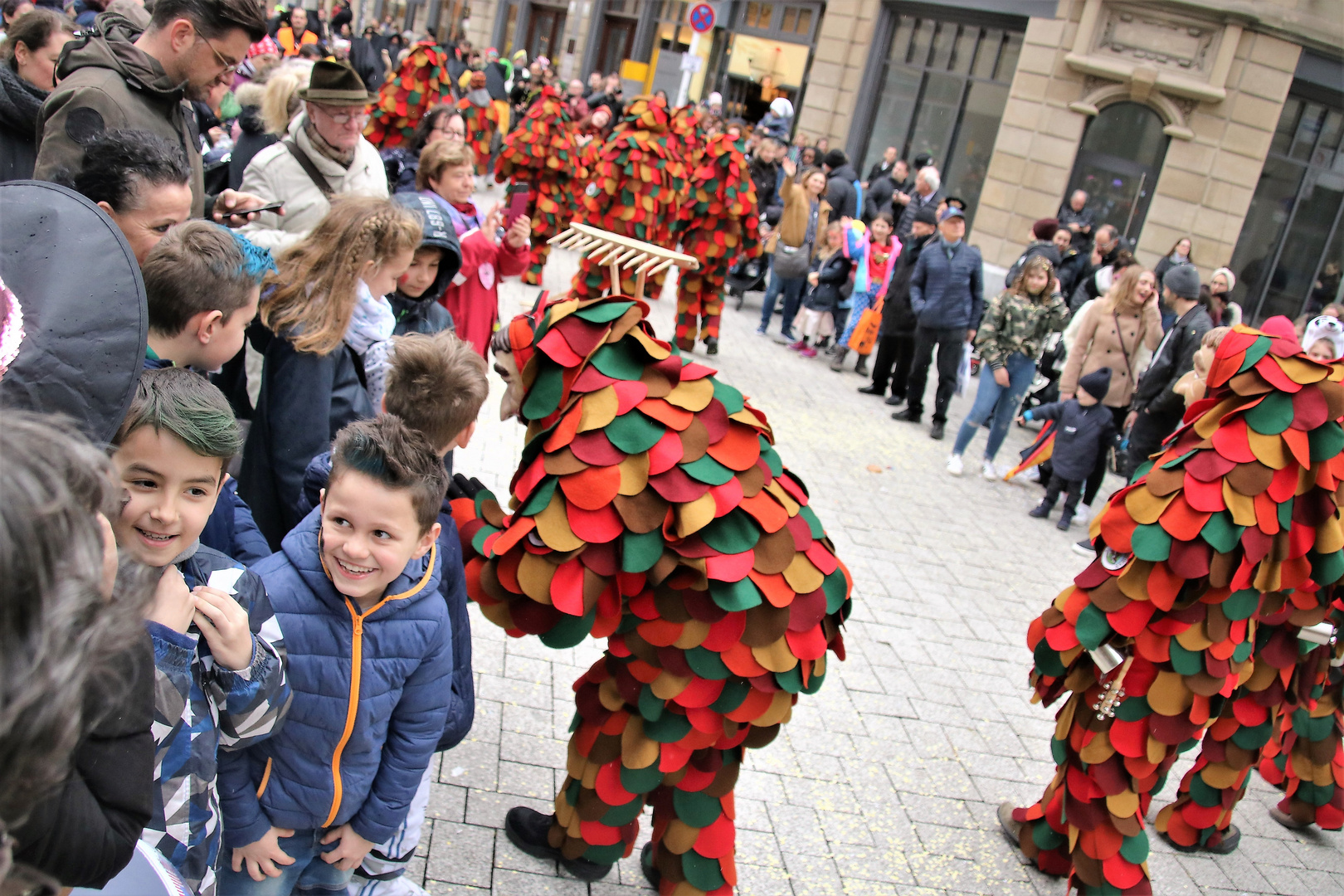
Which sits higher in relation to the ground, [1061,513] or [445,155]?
[445,155]

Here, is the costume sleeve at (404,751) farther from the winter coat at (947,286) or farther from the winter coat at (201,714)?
the winter coat at (947,286)

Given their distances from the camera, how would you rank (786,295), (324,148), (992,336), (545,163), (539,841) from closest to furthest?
(539,841) < (324,148) < (992,336) < (545,163) < (786,295)

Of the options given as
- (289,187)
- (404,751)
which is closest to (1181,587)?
(404,751)

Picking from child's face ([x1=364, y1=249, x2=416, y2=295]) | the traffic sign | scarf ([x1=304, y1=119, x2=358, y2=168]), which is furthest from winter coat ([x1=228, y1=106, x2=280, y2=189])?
the traffic sign

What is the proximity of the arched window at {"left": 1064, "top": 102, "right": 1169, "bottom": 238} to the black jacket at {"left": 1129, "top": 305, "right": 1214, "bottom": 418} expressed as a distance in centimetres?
747

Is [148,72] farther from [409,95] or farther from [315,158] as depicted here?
[409,95]

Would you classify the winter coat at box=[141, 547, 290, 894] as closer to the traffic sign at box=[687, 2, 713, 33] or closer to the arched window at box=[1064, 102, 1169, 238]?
the traffic sign at box=[687, 2, 713, 33]

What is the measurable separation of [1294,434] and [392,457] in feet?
8.84

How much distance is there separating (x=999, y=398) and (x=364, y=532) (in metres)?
6.77

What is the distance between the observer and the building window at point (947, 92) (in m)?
15.4

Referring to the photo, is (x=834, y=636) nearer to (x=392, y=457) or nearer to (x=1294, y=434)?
(x=392, y=457)

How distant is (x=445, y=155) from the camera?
4.50 m

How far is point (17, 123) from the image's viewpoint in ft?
12.6

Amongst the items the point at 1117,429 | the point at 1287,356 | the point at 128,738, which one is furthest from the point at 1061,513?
the point at 128,738
